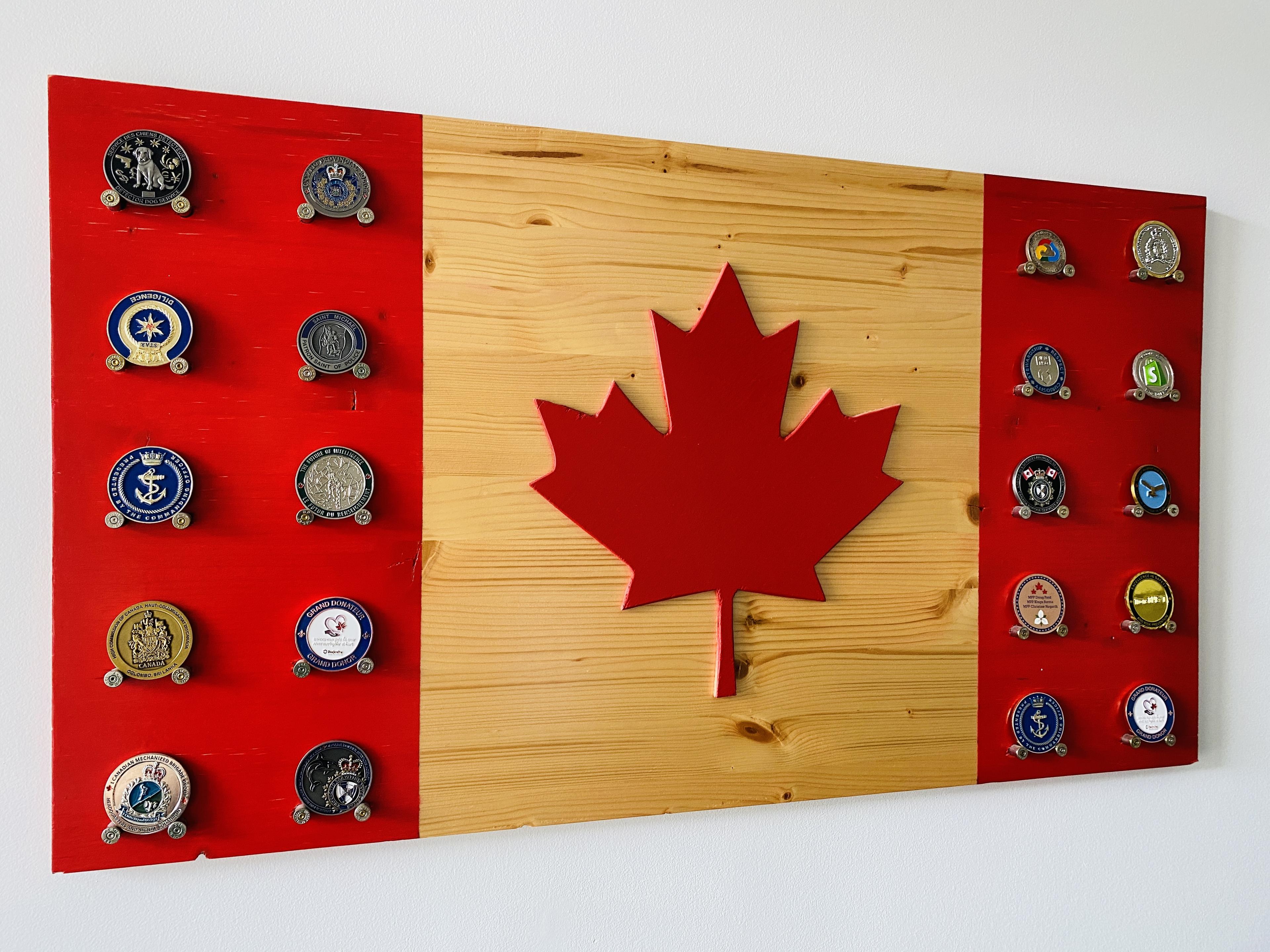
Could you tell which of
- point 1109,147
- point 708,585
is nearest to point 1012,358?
point 1109,147

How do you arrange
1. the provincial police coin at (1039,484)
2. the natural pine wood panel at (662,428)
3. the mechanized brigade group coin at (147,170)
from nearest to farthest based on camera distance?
the mechanized brigade group coin at (147,170) → the natural pine wood panel at (662,428) → the provincial police coin at (1039,484)

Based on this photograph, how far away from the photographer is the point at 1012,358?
3.67ft

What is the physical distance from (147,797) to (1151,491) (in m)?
1.30

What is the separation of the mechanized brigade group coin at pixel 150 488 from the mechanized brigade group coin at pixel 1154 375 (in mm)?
1208

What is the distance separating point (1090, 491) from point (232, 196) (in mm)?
1146

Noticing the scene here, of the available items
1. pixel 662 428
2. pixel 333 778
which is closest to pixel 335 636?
pixel 333 778

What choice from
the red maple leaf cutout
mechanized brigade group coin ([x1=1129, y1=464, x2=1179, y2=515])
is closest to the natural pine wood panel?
the red maple leaf cutout

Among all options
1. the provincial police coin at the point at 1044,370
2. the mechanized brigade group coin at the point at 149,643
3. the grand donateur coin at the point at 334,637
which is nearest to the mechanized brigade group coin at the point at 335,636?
the grand donateur coin at the point at 334,637

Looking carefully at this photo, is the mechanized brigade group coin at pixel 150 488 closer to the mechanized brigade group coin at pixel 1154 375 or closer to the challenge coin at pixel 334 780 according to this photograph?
the challenge coin at pixel 334 780

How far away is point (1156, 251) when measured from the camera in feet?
3.80

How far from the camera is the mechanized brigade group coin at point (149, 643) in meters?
0.85

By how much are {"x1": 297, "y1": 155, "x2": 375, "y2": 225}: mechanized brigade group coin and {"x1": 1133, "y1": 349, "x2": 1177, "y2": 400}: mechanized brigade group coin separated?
40.4 inches

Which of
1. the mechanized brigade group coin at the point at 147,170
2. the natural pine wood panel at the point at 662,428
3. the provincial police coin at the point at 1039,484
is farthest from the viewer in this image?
the provincial police coin at the point at 1039,484

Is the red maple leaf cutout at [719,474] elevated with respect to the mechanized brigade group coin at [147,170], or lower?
lower
